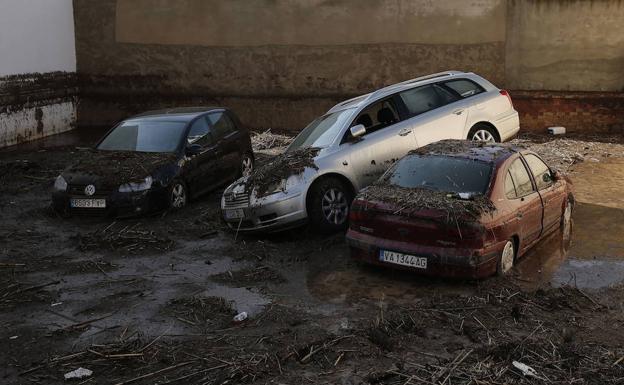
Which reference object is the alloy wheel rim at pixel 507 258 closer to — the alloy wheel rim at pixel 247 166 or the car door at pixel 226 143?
the car door at pixel 226 143

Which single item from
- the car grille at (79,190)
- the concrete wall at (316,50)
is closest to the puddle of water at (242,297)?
the car grille at (79,190)

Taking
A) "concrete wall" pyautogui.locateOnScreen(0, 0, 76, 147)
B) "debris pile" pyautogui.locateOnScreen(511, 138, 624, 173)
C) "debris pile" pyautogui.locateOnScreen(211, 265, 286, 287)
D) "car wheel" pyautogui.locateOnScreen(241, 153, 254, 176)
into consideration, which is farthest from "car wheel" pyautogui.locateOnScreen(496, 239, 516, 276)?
"concrete wall" pyautogui.locateOnScreen(0, 0, 76, 147)

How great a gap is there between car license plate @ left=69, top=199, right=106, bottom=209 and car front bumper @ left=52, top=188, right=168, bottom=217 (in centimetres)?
4

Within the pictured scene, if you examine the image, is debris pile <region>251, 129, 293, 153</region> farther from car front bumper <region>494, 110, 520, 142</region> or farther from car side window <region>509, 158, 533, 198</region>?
car side window <region>509, 158, 533, 198</region>

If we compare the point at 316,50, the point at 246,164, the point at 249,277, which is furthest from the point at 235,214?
the point at 316,50

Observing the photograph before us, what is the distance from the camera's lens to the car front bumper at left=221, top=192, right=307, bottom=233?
938 cm

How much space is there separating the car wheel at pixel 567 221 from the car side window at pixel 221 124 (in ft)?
20.2

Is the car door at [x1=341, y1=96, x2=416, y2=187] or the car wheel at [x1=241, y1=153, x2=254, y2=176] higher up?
the car door at [x1=341, y1=96, x2=416, y2=187]

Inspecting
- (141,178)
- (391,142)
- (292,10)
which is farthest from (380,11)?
(141,178)

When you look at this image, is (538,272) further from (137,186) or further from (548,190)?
(137,186)

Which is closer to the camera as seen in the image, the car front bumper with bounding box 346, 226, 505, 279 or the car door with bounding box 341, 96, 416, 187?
the car front bumper with bounding box 346, 226, 505, 279

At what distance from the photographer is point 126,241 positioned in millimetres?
9570

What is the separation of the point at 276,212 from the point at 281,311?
2594 millimetres

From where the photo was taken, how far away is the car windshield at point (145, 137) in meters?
11.6
